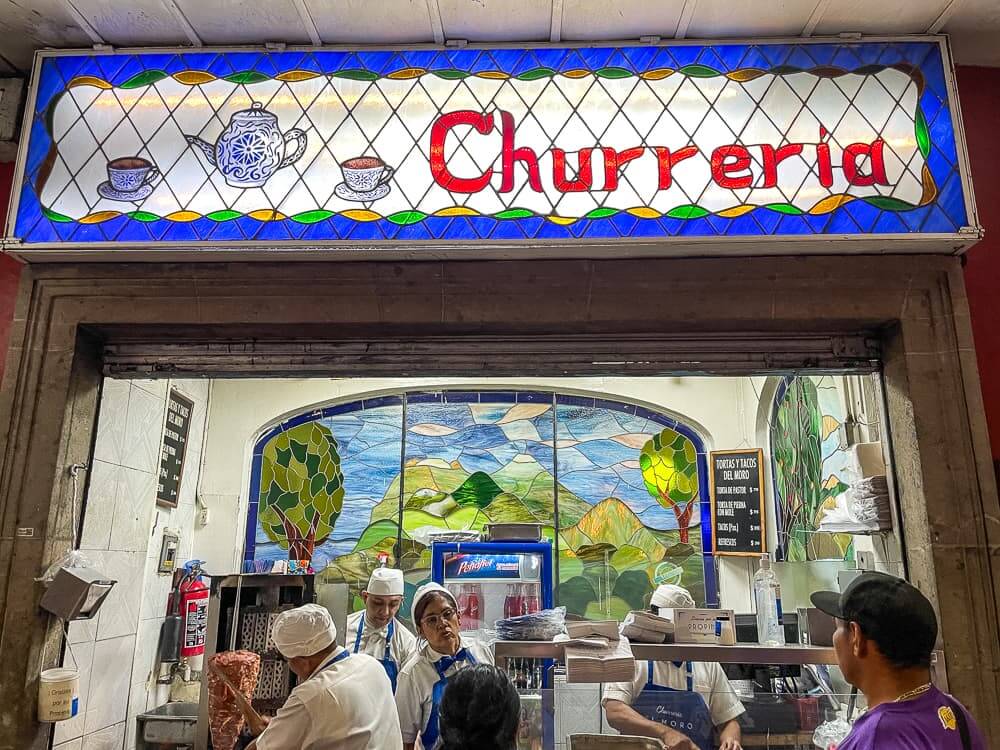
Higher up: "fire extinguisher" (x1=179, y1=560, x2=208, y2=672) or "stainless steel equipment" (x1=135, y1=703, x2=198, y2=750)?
"fire extinguisher" (x1=179, y1=560, x2=208, y2=672)

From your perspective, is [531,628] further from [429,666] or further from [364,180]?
[364,180]

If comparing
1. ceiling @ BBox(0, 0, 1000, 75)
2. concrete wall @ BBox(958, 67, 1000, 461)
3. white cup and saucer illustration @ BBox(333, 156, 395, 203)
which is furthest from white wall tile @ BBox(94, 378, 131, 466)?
concrete wall @ BBox(958, 67, 1000, 461)

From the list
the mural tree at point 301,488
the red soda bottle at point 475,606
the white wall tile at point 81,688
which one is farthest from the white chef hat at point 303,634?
the mural tree at point 301,488

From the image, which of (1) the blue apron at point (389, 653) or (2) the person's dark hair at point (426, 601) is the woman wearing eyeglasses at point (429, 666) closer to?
(2) the person's dark hair at point (426, 601)

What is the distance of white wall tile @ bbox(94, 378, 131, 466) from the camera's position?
10.7 ft

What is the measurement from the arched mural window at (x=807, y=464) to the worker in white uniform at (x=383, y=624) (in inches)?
105

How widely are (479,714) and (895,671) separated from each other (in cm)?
104

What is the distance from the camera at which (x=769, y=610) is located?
15.4ft

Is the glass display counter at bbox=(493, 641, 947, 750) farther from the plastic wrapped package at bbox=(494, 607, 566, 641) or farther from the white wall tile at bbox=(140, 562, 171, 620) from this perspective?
the white wall tile at bbox=(140, 562, 171, 620)

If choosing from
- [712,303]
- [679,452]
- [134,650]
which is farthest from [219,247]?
[679,452]

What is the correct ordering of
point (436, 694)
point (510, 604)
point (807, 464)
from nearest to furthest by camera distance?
point (436, 694)
point (807, 464)
point (510, 604)

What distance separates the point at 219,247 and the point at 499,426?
13.4 feet

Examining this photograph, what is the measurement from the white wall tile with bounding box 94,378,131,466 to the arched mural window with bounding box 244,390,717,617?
7.92 feet

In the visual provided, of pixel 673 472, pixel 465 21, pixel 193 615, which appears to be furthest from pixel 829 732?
pixel 193 615
